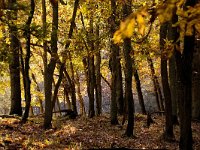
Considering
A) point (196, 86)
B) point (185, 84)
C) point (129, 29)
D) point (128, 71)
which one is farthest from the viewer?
point (196, 86)

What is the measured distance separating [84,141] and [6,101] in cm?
6322

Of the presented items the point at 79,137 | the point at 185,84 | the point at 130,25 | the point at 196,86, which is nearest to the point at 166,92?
the point at 79,137

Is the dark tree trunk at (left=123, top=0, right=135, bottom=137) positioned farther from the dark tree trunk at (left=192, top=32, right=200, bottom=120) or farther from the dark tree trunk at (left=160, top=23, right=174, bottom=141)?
the dark tree trunk at (left=192, top=32, right=200, bottom=120)

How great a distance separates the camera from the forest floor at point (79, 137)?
12.9 meters

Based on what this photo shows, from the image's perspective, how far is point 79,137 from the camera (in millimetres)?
15125

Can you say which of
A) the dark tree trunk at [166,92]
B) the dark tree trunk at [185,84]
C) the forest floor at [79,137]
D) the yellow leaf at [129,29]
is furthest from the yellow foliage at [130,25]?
the dark tree trunk at [166,92]

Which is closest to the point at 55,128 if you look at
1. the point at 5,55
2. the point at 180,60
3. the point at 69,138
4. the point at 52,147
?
the point at 69,138

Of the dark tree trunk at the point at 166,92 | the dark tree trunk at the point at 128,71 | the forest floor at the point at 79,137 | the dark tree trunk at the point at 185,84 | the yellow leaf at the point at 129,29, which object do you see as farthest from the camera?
the dark tree trunk at the point at 128,71

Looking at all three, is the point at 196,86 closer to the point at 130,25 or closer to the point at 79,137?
the point at 79,137

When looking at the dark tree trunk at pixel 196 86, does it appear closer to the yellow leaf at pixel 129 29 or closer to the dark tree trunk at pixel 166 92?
the dark tree trunk at pixel 166 92

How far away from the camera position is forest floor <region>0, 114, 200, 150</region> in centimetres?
1295

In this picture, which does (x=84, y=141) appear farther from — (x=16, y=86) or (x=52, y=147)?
(x=16, y=86)

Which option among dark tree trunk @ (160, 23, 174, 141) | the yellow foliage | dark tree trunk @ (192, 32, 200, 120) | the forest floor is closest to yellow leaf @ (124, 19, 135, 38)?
the yellow foliage

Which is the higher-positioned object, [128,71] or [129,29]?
[128,71]
